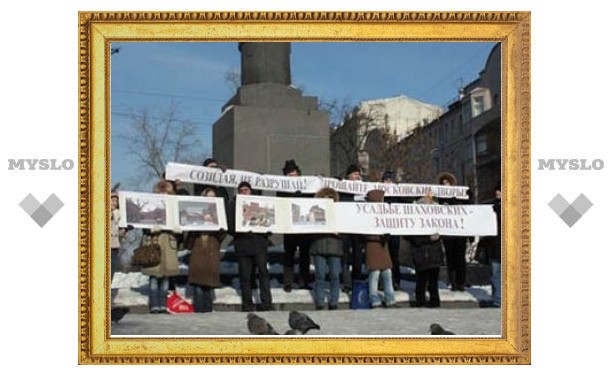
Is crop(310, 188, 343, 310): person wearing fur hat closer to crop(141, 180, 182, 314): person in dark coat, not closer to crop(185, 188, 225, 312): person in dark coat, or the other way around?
crop(185, 188, 225, 312): person in dark coat

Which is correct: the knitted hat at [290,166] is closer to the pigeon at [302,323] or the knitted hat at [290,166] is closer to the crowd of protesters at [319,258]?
the crowd of protesters at [319,258]

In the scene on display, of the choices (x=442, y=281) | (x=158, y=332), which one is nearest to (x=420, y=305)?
(x=442, y=281)

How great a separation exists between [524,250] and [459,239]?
860 millimetres

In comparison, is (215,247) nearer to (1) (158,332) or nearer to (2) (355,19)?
(1) (158,332)

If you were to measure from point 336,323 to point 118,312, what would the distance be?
5.90 feet

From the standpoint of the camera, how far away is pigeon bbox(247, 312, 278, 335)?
25.3ft

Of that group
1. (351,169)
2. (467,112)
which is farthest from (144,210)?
(467,112)

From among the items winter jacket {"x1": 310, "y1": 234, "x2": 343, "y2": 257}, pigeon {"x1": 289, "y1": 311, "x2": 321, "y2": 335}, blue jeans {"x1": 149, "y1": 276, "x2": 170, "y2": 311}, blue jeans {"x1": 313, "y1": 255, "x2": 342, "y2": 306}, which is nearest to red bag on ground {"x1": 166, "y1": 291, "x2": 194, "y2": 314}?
blue jeans {"x1": 149, "y1": 276, "x2": 170, "y2": 311}

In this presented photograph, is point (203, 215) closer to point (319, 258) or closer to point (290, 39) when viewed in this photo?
point (319, 258)

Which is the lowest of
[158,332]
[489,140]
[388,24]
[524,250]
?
[158,332]

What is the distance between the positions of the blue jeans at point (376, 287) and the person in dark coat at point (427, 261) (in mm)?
239

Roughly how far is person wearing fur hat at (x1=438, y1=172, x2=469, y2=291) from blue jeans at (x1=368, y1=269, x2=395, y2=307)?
53 centimetres

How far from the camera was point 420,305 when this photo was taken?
8227 mm

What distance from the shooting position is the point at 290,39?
25.1 feet
